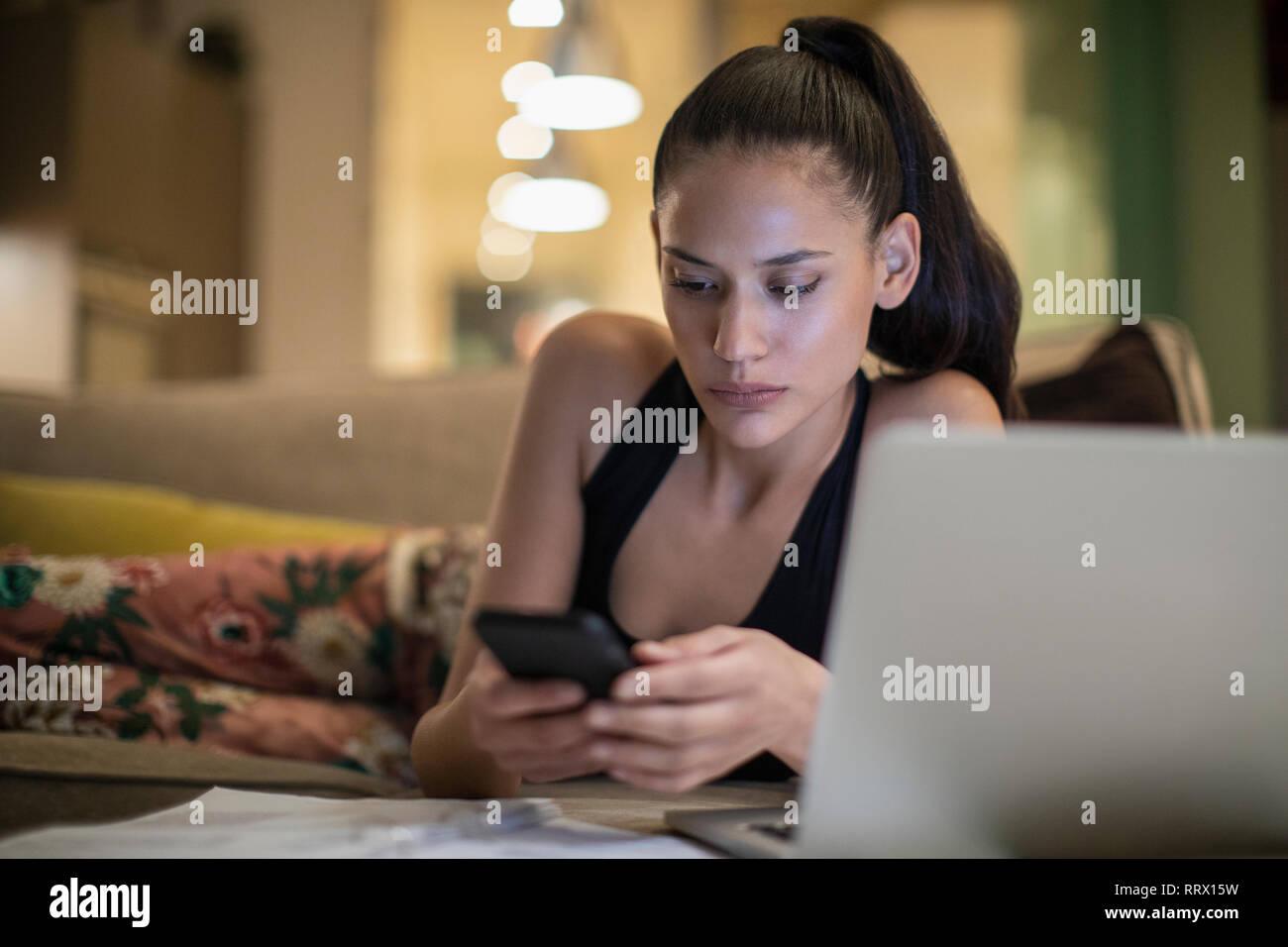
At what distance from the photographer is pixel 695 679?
611mm

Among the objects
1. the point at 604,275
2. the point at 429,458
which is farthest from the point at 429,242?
the point at 429,458

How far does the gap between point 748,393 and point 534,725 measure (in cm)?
37

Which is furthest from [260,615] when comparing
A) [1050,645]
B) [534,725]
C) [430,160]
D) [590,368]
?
[430,160]

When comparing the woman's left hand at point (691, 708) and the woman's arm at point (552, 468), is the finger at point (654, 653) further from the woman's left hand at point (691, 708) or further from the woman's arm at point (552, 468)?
the woman's arm at point (552, 468)

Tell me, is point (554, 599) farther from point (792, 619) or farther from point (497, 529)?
point (792, 619)

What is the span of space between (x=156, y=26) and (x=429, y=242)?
3.91 ft

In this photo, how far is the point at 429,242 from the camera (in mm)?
4242

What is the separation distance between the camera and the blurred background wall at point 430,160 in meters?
2.53

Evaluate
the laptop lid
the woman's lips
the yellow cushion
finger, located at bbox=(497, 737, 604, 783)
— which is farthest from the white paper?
the yellow cushion

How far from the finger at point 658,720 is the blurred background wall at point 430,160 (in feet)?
6.05

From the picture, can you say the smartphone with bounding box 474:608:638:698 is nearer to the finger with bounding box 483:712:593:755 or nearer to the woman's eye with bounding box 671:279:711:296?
the finger with bounding box 483:712:593:755

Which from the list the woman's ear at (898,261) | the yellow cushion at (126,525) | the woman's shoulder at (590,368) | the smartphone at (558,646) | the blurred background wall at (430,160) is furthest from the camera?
the blurred background wall at (430,160)

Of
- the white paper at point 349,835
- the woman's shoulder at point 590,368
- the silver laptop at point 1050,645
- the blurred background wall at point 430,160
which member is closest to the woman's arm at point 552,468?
the woman's shoulder at point 590,368

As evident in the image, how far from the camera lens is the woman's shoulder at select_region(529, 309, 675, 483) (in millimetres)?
1129
